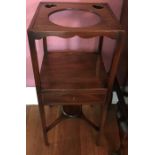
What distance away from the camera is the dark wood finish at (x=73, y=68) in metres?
0.87

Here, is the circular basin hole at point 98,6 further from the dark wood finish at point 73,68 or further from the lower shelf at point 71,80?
the lower shelf at point 71,80

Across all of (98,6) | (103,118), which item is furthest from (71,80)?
(98,6)

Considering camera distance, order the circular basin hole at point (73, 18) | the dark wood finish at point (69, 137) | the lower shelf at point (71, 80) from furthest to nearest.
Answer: the dark wood finish at point (69, 137) < the circular basin hole at point (73, 18) < the lower shelf at point (71, 80)

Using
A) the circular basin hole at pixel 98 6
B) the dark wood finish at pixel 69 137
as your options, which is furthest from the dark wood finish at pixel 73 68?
the dark wood finish at pixel 69 137

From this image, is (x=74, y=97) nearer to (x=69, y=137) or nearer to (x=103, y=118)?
(x=103, y=118)

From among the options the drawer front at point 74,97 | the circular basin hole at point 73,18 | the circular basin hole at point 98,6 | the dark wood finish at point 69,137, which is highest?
the circular basin hole at point 98,6

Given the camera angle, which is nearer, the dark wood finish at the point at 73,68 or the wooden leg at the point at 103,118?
the dark wood finish at the point at 73,68

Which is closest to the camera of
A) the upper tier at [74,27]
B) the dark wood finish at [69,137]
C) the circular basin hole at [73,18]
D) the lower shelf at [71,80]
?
the upper tier at [74,27]

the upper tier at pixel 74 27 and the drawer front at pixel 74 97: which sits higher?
the upper tier at pixel 74 27

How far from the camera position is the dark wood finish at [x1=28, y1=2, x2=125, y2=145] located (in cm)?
87

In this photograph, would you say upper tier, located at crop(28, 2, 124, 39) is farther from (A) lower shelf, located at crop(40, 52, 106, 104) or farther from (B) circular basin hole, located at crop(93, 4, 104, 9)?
(A) lower shelf, located at crop(40, 52, 106, 104)

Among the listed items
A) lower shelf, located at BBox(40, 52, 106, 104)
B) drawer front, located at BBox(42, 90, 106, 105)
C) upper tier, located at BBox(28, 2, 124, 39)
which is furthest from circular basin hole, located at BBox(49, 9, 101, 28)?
drawer front, located at BBox(42, 90, 106, 105)
